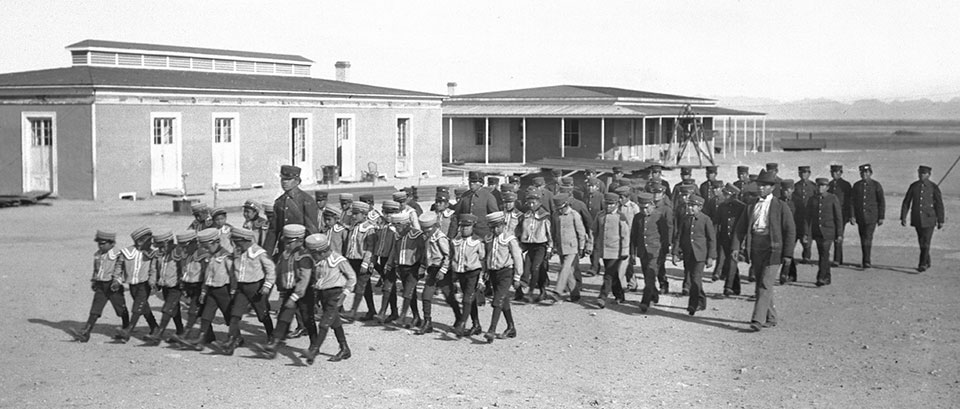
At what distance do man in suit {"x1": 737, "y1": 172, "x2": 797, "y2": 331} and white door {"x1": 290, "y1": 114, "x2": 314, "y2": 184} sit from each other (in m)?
24.0

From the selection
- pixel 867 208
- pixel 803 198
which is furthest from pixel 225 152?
pixel 867 208

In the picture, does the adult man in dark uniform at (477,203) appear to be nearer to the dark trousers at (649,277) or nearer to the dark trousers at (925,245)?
the dark trousers at (649,277)

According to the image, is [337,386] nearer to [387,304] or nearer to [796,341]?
[387,304]

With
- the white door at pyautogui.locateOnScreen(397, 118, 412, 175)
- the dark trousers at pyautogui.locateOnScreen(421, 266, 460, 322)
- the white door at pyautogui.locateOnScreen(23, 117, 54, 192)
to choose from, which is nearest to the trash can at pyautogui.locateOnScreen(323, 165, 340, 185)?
the white door at pyautogui.locateOnScreen(397, 118, 412, 175)

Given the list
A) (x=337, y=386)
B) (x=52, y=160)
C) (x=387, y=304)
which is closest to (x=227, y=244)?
(x=387, y=304)

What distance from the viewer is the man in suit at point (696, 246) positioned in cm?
1330

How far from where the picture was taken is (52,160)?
29766 millimetres

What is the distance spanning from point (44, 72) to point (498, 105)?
21511 millimetres

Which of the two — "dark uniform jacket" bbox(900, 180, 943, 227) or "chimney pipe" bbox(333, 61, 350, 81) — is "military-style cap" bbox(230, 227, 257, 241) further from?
"chimney pipe" bbox(333, 61, 350, 81)

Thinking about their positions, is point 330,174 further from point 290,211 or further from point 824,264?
point 290,211

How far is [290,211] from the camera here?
12234mm

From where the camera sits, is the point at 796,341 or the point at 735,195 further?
the point at 735,195

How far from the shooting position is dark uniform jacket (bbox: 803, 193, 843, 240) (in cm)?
1584

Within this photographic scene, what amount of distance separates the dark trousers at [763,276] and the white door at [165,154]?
21.5 meters
